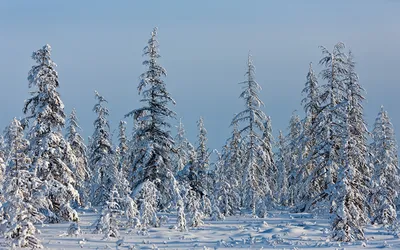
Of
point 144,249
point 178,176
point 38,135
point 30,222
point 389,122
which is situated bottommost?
point 144,249

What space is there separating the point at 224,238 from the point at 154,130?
1028cm

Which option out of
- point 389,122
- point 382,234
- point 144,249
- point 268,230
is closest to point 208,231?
point 268,230

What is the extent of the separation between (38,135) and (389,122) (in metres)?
30.0

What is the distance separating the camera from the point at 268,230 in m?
23.5

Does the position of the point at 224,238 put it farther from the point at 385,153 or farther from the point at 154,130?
the point at 385,153

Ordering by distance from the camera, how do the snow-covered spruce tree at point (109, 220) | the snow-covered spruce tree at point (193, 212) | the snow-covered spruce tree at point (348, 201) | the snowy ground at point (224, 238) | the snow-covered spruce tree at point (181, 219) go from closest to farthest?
the snowy ground at point (224, 238)
the snow-covered spruce tree at point (348, 201)
the snow-covered spruce tree at point (109, 220)
the snow-covered spruce tree at point (181, 219)
the snow-covered spruce tree at point (193, 212)

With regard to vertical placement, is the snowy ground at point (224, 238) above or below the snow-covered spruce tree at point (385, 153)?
below

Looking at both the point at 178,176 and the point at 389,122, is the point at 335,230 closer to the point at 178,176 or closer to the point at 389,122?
the point at 178,176

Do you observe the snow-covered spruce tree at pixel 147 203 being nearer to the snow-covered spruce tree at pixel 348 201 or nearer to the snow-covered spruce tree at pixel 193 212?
the snow-covered spruce tree at pixel 193 212

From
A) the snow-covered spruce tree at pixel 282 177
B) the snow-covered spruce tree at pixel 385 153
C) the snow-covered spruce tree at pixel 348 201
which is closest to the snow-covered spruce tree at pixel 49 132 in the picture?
the snow-covered spruce tree at pixel 348 201

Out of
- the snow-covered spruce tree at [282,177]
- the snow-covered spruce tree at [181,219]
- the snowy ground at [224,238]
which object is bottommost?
the snowy ground at [224,238]

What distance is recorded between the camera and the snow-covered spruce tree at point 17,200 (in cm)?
1895

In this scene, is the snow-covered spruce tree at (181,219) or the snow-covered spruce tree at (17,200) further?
the snow-covered spruce tree at (181,219)

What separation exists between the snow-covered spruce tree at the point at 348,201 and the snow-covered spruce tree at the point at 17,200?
44.7 feet
